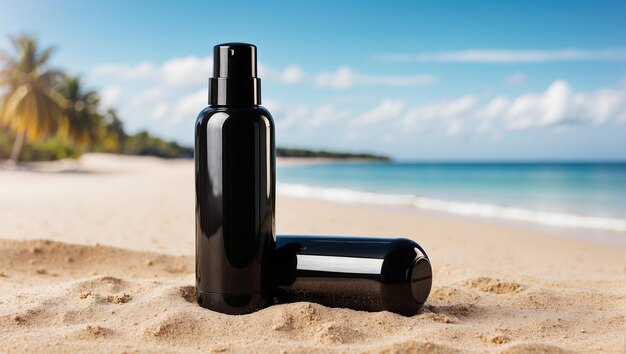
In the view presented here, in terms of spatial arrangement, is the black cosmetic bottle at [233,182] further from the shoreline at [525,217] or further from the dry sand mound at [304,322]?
the shoreline at [525,217]

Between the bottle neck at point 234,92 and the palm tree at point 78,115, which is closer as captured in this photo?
the bottle neck at point 234,92

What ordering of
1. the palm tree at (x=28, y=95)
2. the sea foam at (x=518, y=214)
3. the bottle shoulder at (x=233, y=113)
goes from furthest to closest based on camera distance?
the palm tree at (x=28, y=95), the sea foam at (x=518, y=214), the bottle shoulder at (x=233, y=113)

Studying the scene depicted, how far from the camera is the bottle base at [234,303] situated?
2.75 meters

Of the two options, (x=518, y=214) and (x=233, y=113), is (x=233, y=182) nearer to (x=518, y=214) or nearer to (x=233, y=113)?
(x=233, y=113)

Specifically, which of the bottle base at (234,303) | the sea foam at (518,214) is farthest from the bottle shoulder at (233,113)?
the sea foam at (518,214)

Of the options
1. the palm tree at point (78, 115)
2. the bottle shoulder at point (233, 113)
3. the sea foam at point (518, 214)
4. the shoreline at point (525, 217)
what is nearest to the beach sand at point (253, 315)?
the bottle shoulder at point (233, 113)

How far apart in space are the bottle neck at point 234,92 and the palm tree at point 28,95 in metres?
29.0

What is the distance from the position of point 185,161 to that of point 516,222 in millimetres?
37383

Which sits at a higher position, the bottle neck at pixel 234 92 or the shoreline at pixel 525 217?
the bottle neck at pixel 234 92

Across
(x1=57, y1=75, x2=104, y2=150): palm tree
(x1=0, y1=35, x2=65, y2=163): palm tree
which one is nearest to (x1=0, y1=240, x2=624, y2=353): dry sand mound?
(x1=0, y1=35, x2=65, y2=163): palm tree

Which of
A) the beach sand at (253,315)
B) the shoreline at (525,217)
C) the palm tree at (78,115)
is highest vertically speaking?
the palm tree at (78,115)

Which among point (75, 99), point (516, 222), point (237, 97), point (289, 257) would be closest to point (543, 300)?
point (289, 257)

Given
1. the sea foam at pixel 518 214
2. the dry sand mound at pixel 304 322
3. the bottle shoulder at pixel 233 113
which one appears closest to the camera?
the dry sand mound at pixel 304 322

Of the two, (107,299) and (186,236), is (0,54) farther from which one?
(107,299)
